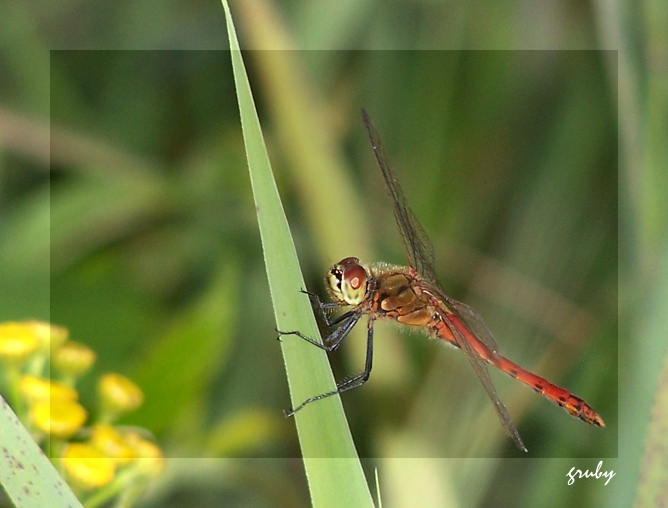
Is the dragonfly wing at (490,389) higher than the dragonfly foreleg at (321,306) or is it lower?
lower

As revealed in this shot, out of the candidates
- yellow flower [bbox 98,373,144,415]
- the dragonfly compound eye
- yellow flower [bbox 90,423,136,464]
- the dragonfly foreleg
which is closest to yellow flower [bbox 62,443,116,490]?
yellow flower [bbox 90,423,136,464]

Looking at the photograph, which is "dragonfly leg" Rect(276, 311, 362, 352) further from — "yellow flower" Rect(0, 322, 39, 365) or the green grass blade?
the green grass blade

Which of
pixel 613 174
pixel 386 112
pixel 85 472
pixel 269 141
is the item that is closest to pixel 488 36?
pixel 386 112

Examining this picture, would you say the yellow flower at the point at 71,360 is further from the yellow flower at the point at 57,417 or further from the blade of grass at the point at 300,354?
the blade of grass at the point at 300,354

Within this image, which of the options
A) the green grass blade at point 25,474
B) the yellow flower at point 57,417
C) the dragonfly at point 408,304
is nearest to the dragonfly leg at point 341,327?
the dragonfly at point 408,304

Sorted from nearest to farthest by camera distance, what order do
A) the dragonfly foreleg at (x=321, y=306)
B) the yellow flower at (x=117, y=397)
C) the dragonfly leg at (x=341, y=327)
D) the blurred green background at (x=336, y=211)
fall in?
the yellow flower at (x=117, y=397)
the dragonfly foreleg at (x=321, y=306)
the dragonfly leg at (x=341, y=327)
the blurred green background at (x=336, y=211)
